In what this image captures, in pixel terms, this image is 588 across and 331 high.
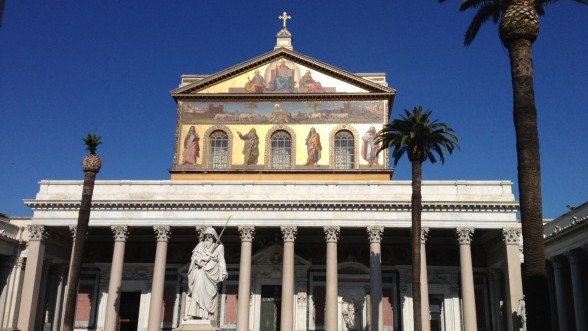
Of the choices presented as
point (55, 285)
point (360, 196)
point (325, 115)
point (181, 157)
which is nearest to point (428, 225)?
point (360, 196)

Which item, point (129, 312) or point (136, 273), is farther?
point (136, 273)

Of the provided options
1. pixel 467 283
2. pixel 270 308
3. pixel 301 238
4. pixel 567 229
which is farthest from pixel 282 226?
pixel 567 229

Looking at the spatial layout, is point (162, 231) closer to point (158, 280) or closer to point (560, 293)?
point (158, 280)

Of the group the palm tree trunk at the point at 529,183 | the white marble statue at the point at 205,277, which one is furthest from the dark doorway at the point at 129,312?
the palm tree trunk at the point at 529,183

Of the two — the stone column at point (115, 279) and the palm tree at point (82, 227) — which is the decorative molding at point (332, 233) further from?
the palm tree at point (82, 227)

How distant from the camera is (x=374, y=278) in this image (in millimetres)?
31328

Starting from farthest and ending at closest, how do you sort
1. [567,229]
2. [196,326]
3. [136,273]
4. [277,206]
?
1. [136,273]
2. [277,206]
3. [567,229]
4. [196,326]

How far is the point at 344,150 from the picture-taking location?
38250 millimetres

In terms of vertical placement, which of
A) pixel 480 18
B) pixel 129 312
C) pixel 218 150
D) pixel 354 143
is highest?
pixel 354 143

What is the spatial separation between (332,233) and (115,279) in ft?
39.6

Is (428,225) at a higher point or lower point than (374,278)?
higher

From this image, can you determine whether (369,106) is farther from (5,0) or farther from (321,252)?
(5,0)

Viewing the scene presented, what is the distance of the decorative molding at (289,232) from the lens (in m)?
32.6

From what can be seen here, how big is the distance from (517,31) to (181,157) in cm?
2587
